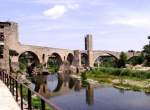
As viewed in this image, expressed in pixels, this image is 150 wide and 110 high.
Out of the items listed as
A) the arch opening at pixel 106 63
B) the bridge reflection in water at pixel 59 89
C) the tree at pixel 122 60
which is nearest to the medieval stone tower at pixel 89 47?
the arch opening at pixel 106 63

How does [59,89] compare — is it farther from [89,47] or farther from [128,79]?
[89,47]

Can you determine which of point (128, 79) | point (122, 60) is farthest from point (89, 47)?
point (128, 79)

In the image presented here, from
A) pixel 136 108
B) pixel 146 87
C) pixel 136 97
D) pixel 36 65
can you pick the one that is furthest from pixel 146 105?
pixel 36 65

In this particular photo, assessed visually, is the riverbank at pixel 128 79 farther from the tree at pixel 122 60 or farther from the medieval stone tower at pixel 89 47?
the tree at pixel 122 60

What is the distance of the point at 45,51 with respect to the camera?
262ft

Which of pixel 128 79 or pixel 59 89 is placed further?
pixel 128 79

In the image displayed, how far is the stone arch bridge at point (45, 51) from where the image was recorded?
4300 cm

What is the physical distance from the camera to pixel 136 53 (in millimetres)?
106375

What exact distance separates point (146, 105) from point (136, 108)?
2.35m

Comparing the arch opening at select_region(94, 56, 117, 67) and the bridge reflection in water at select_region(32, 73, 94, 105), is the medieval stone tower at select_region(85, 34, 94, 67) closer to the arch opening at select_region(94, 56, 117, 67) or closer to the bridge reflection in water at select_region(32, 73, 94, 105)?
the arch opening at select_region(94, 56, 117, 67)

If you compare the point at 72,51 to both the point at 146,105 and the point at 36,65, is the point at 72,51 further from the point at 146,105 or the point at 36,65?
the point at 146,105

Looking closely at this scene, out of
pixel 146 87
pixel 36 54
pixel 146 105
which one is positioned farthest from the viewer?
pixel 36 54

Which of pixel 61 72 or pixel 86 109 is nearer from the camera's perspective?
pixel 86 109

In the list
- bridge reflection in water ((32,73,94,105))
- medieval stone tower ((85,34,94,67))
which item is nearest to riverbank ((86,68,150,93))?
bridge reflection in water ((32,73,94,105))
